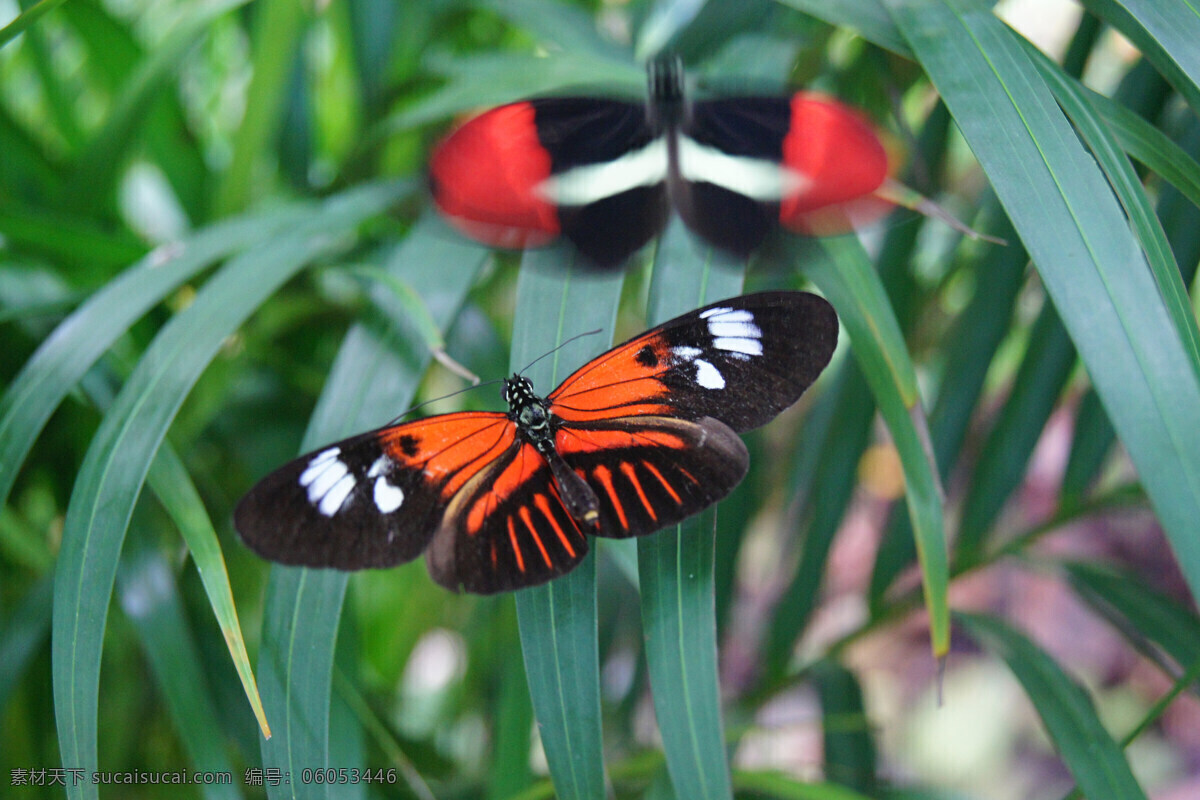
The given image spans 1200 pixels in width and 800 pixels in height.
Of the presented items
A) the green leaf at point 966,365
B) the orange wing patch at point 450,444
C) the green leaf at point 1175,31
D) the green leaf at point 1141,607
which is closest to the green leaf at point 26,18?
the orange wing patch at point 450,444

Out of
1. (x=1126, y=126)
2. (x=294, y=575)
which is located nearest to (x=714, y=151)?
(x=1126, y=126)

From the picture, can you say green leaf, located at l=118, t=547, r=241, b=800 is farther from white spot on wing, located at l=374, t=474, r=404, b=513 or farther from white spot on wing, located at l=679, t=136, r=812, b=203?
white spot on wing, located at l=679, t=136, r=812, b=203

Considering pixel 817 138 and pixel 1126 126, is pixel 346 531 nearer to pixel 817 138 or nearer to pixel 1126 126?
pixel 817 138

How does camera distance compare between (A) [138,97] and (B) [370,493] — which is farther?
(A) [138,97]

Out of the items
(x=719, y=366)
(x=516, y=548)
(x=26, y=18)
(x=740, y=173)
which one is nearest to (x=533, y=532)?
(x=516, y=548)

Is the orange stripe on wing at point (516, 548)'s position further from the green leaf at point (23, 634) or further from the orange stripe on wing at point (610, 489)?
the green leaf at point (23, 634)

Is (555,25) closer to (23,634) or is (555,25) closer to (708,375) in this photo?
(708,375)

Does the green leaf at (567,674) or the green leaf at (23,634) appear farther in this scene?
the green leaf at (23,634)
